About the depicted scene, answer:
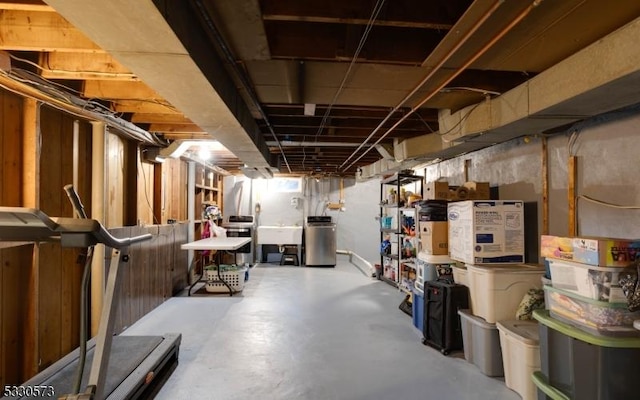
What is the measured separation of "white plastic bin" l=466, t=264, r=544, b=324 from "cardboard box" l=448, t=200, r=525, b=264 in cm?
21

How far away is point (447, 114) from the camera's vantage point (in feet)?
10.6

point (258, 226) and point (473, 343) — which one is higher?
point (258, 226)

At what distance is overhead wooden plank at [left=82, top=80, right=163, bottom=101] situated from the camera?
273 centimetres

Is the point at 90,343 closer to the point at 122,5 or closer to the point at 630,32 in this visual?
the point at 122,5

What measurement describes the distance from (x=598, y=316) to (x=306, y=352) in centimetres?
215

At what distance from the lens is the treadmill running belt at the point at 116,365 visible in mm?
1973

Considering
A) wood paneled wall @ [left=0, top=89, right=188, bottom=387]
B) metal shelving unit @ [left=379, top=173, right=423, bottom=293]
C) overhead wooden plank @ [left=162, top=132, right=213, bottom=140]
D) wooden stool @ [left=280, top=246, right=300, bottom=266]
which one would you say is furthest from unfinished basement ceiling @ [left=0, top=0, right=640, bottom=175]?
wooden stool @ [left=280, top=246, right=300, bottom=266]

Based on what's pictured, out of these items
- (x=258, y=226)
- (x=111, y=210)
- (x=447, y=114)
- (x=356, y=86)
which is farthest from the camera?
(x=258, y=226)

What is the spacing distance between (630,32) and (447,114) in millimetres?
1634

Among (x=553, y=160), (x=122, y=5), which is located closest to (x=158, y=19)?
(x=122, y=5)

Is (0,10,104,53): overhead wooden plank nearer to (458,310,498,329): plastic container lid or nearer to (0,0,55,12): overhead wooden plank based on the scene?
(0,0,55,12): overhead wooden plank

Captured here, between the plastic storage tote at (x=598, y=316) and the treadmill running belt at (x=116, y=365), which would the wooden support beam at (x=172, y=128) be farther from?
the plastic storage tote at (x=598, y=316)

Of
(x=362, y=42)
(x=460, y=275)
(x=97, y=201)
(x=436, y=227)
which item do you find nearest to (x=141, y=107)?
(x=97, y=201)

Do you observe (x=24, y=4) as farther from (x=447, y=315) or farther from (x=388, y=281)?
(x=388, y=281)
